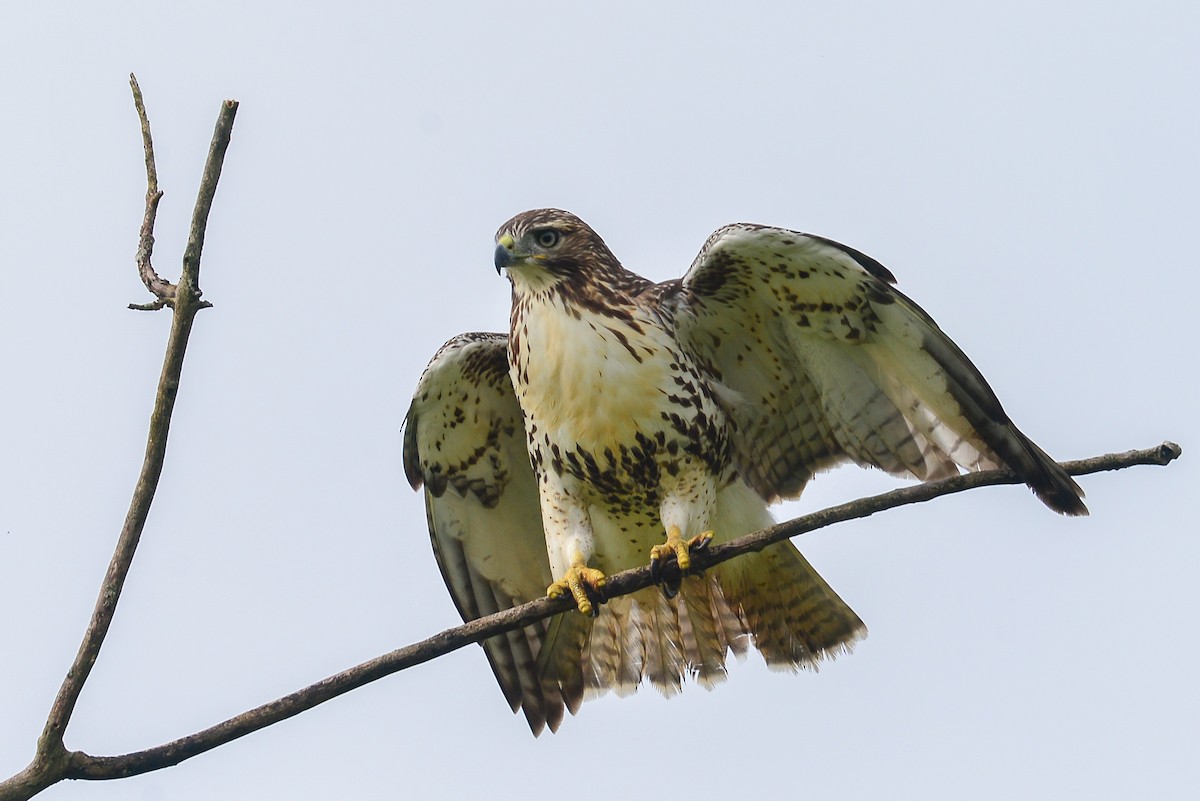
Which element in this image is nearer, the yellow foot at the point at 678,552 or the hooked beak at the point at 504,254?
the yellow foot at the point at 678,552

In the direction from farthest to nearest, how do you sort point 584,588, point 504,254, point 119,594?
point 504,254, point 584,588, point 119,594

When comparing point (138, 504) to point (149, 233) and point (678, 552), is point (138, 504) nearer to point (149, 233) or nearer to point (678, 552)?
point (149, 233)

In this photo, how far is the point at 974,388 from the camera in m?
6.05

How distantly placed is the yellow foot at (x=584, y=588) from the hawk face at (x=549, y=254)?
1307 millimetres

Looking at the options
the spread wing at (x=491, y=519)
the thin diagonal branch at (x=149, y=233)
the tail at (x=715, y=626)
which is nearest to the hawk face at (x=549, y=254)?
the spread wing at (x=491, y=519)

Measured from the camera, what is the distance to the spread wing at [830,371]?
6078 mm

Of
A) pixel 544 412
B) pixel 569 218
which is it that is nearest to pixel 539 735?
pixel 544 412

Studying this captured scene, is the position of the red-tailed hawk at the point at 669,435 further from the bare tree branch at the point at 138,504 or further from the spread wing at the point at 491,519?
the bare tree branch at the point at 138,504

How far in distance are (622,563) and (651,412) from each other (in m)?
0.88

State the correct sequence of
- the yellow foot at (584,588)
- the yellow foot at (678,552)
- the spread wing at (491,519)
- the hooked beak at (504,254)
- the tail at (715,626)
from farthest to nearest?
the spread wing at (491,519)
the tail at (715,626)
the hooked beak at (504,254)
the yellow foot at (584,588)
the yellow foot at (678,552)

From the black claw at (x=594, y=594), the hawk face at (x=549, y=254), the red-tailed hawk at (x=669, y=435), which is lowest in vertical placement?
the black claw at (x=594, y=594)

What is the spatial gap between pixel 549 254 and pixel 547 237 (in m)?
0.09

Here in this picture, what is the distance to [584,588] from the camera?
619cm

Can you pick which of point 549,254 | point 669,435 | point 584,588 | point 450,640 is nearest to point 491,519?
point 584,588
